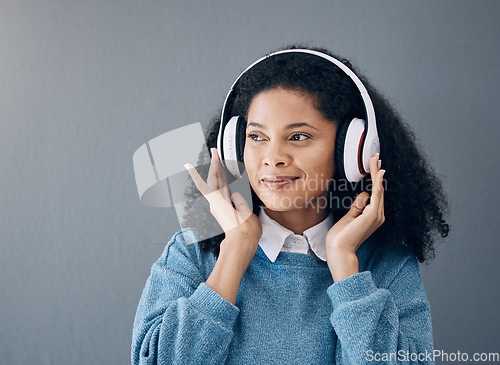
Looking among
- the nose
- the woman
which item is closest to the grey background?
the woman

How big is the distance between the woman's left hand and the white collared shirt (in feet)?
0.20

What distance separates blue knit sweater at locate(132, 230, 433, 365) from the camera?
839 millimetres

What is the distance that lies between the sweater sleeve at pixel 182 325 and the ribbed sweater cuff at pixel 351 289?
0.19m

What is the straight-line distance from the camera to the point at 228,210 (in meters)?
0.97

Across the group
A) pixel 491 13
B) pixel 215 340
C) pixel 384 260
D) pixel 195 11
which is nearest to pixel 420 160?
pixel 384 260

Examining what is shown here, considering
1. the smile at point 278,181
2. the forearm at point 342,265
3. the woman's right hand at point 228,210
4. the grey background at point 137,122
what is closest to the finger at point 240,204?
the woman's right hand at point 228,210

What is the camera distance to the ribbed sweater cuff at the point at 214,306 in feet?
2.80

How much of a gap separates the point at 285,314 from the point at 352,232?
0.21m

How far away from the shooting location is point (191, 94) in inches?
60.7

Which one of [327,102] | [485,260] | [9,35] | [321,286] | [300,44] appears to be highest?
[9,35]

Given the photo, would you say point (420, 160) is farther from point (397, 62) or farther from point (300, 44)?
point (300, 44)

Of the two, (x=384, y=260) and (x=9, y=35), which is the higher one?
(x=9, y=35)

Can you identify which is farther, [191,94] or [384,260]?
[191,94]

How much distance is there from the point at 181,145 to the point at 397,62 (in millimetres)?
695
